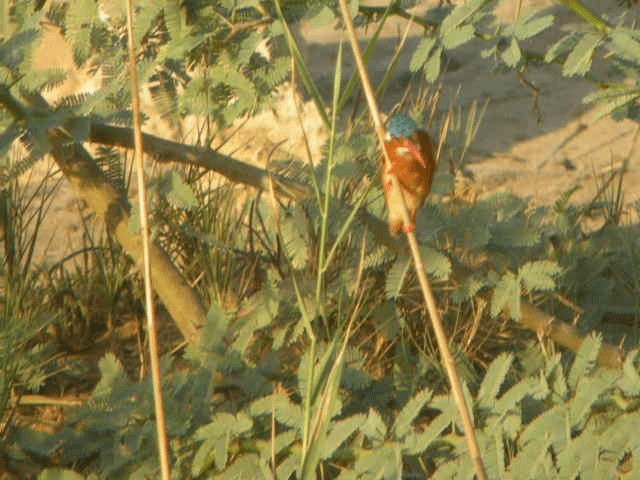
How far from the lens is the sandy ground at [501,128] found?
3791 millimetres

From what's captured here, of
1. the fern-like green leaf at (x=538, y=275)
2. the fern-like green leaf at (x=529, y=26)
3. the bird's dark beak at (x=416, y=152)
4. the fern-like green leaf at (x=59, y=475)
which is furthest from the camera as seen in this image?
the fern-like green leaf at (x=538, y=275)

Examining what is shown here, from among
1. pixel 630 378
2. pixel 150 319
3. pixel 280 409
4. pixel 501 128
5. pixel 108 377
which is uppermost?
pixel 150 319

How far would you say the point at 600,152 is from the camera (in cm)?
406

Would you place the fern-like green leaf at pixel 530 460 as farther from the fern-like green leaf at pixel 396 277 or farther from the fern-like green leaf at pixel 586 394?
the fern-like green leaf at pixel 396 277

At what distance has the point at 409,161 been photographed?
2025 millimetres

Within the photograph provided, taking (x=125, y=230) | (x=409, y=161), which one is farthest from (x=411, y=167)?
(x=125, y=230)

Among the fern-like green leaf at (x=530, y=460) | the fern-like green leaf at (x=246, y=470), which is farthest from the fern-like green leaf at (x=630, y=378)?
the fern-like green leaf at (x=246, y=470)

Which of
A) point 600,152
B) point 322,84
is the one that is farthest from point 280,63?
point 322,84

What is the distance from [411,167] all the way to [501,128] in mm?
2401

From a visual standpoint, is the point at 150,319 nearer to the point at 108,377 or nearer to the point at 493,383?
the point at 108,377

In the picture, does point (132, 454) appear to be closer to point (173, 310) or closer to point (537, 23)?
point (173, 310)

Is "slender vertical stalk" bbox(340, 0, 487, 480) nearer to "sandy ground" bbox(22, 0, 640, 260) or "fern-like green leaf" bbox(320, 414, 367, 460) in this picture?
"fern-like green leaf" bbox(320, 414, 367, 460)

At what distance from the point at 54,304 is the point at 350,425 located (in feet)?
2.87

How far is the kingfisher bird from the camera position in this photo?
2.02m
